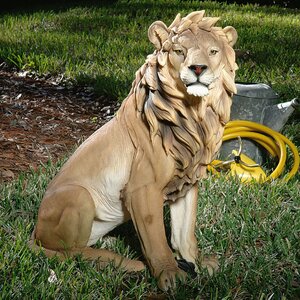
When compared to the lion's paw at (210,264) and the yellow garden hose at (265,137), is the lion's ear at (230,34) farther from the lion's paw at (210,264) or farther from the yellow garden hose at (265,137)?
the yellow garden hose at (265,137)

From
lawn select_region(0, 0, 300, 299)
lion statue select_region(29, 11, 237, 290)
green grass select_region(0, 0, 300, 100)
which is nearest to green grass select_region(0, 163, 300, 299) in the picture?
lawn select_region(0, 0, 300, 299)

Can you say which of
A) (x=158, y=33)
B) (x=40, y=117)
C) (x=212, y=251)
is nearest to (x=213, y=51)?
(x=158, y=33)

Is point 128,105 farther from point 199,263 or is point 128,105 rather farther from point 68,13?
point 68,13

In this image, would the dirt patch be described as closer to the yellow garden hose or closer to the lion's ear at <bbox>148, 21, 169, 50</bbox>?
the yellow garden hose

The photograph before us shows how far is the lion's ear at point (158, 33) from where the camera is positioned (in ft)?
7.82

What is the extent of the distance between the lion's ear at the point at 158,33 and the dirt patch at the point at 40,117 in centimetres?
175

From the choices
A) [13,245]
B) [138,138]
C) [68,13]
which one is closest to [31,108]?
[13,245]

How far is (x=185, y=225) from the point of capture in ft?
8.75

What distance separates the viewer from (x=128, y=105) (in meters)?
2.53

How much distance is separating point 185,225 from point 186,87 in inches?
25.6

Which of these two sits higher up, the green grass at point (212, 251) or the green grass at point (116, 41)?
the green grass at point (212, 251)

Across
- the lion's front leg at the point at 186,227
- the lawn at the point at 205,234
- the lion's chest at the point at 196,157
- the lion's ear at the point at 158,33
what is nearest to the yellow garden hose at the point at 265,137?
the lawn at the point at 205,234

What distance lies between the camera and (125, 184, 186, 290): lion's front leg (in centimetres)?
243

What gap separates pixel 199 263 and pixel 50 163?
1.48 metres
